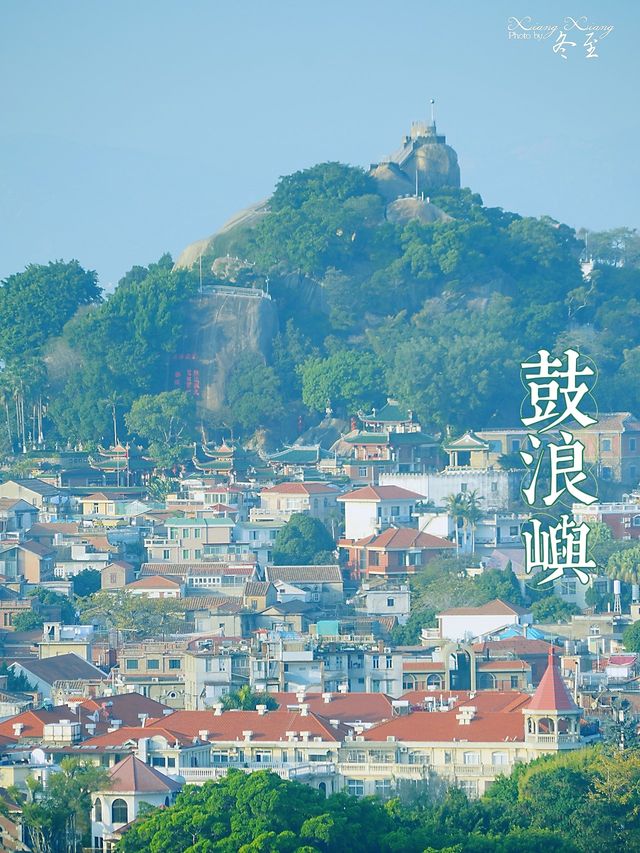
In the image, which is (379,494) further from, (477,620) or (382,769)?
(382,769)

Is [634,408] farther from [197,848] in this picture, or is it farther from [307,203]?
[197,848]

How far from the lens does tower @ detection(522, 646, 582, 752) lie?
178 ft

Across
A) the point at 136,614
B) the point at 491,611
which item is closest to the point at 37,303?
the point at 136,614

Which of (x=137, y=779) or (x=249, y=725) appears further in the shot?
(x=249, y=725)

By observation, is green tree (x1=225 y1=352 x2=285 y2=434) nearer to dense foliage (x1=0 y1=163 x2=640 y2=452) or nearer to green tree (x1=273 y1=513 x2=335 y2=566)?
dense foliage (x1=0 y1=163 x2=640 y2=452)

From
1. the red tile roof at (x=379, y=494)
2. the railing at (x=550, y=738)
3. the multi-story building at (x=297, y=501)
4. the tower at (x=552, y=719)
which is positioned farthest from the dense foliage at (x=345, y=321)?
the railing at (x=550, y=738)

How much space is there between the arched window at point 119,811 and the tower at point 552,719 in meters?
7.68

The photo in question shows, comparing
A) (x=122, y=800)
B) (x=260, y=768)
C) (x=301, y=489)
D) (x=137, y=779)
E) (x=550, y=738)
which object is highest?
(x=301, y=489)

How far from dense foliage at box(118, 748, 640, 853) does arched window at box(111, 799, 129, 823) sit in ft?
3.11

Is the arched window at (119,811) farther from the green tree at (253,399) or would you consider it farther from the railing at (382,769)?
the green tree at (253,399)

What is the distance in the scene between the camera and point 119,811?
49.3 meters

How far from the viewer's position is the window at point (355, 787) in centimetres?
5341

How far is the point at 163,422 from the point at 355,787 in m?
49.1

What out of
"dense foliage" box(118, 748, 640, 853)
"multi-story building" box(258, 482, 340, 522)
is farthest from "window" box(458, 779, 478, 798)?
"multi-story building" box(258, 482, 340, 522)
